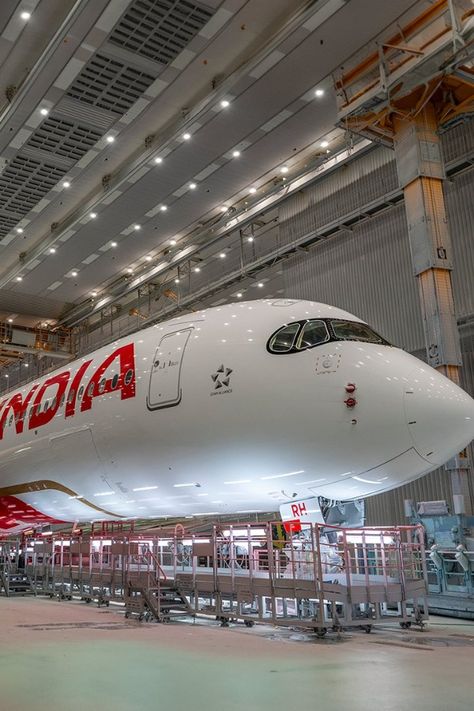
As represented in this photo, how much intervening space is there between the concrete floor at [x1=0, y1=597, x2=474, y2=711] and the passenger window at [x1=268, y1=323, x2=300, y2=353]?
381cm

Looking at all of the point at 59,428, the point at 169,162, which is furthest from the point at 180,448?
the point at 169,162

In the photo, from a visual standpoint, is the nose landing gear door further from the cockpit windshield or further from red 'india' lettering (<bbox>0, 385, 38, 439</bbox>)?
red 'india' lettering (<bbox>0, 385, 38, 439</bbox>)

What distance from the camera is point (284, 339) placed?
333 inches

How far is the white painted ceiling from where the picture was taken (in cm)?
1457

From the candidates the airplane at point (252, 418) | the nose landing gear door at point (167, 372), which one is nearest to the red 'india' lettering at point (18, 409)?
the airplane at point (252, 418)

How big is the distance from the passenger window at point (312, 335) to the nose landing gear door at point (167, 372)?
1904 millimetres

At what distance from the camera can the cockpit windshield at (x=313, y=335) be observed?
832 centimetres

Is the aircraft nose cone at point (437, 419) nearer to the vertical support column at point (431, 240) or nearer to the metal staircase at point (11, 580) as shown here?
the vertical support column at point (431, 240)

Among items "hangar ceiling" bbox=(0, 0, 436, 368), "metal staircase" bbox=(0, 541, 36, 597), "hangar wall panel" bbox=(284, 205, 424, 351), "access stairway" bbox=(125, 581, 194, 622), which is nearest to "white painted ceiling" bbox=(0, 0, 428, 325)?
"hangar ceiling" bbox=(0, 0, 436, 368)

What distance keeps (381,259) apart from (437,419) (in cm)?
1369

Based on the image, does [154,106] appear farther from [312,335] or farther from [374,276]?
[312,335]

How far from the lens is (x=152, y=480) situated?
373 inches

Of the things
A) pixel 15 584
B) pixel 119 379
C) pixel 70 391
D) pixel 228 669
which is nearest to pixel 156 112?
pixel 70 391

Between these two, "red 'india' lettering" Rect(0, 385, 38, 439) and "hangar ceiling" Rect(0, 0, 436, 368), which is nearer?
"red 'india' lettering" Rect(0, 385, 38, 439)
